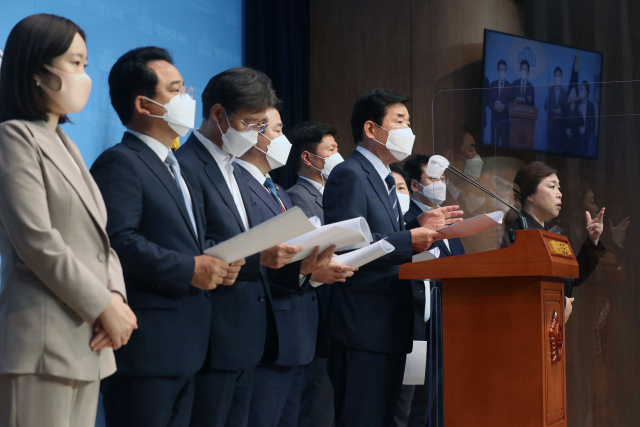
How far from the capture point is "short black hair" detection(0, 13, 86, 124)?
5.14 feet

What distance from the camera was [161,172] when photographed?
196 centimetres

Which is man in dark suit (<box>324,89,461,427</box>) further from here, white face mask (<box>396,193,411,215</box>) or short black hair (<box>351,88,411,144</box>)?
white face mask (<box>396,193,411,215</box>)

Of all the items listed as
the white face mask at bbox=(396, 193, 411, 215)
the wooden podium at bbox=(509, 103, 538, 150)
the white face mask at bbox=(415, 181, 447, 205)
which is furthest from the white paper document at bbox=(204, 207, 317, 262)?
the white face mask at bbox=(396, 193, 411, 215)

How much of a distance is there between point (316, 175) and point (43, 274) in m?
2.64

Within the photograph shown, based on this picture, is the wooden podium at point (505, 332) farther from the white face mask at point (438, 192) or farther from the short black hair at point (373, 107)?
the white face mask at point (438, 192)

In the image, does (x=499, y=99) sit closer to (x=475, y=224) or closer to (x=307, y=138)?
(x=307, y=138)

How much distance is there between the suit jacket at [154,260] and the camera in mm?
1813

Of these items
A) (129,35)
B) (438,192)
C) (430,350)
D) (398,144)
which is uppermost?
(129,35)

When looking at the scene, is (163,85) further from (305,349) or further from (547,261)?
(547,261)

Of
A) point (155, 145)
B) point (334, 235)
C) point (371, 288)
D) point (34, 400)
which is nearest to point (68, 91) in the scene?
point (155, 145)

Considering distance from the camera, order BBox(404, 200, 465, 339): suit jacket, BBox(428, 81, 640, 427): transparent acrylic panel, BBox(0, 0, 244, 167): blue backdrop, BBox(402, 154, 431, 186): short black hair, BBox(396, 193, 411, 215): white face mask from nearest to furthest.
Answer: BBox(404, 200, 465, 339): suit jacket < BBox(0, 0, 244, 167): blue backdrop < BBox(428, 81, 640, 427): transparent acrylic panel < BBox(396, 193, 411, 215): white face mask < BBox(402, 154, 431, 186): short black hair

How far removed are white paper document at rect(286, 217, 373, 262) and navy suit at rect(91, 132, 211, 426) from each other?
0.35 m

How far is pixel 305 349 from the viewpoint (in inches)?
101

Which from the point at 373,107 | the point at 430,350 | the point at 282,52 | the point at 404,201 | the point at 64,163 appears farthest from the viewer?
the point at 282,52
